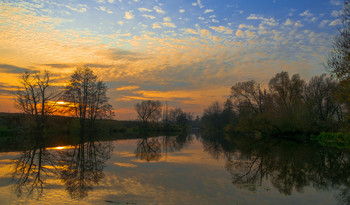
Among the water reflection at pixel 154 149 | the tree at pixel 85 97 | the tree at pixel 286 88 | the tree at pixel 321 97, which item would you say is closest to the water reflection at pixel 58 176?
the water reflection at pixel 154 149

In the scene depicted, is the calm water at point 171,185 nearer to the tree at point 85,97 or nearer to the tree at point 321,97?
the tree at point 85,97

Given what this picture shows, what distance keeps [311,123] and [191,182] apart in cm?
3382

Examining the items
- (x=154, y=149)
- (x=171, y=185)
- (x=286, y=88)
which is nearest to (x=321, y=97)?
(x=286, y=88)

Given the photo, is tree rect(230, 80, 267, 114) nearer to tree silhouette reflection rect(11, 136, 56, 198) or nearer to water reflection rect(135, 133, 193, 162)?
water reflection rect(135, 133, 193, 162)

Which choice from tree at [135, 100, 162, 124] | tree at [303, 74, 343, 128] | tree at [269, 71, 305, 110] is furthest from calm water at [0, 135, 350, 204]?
tree at [135, 100, 162, 124]

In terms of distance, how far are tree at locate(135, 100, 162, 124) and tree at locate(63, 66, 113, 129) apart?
123ft

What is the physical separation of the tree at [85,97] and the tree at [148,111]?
37.3 metres

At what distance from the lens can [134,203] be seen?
6.11m

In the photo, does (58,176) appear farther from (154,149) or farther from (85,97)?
(85,97)

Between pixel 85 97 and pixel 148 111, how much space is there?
41.3 m

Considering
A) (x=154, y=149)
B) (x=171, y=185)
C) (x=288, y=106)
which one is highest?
(x=288, y=106)

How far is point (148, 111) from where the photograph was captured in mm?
78875

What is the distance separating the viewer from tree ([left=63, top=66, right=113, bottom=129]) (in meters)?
37.2

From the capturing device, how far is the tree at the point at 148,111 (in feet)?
257
